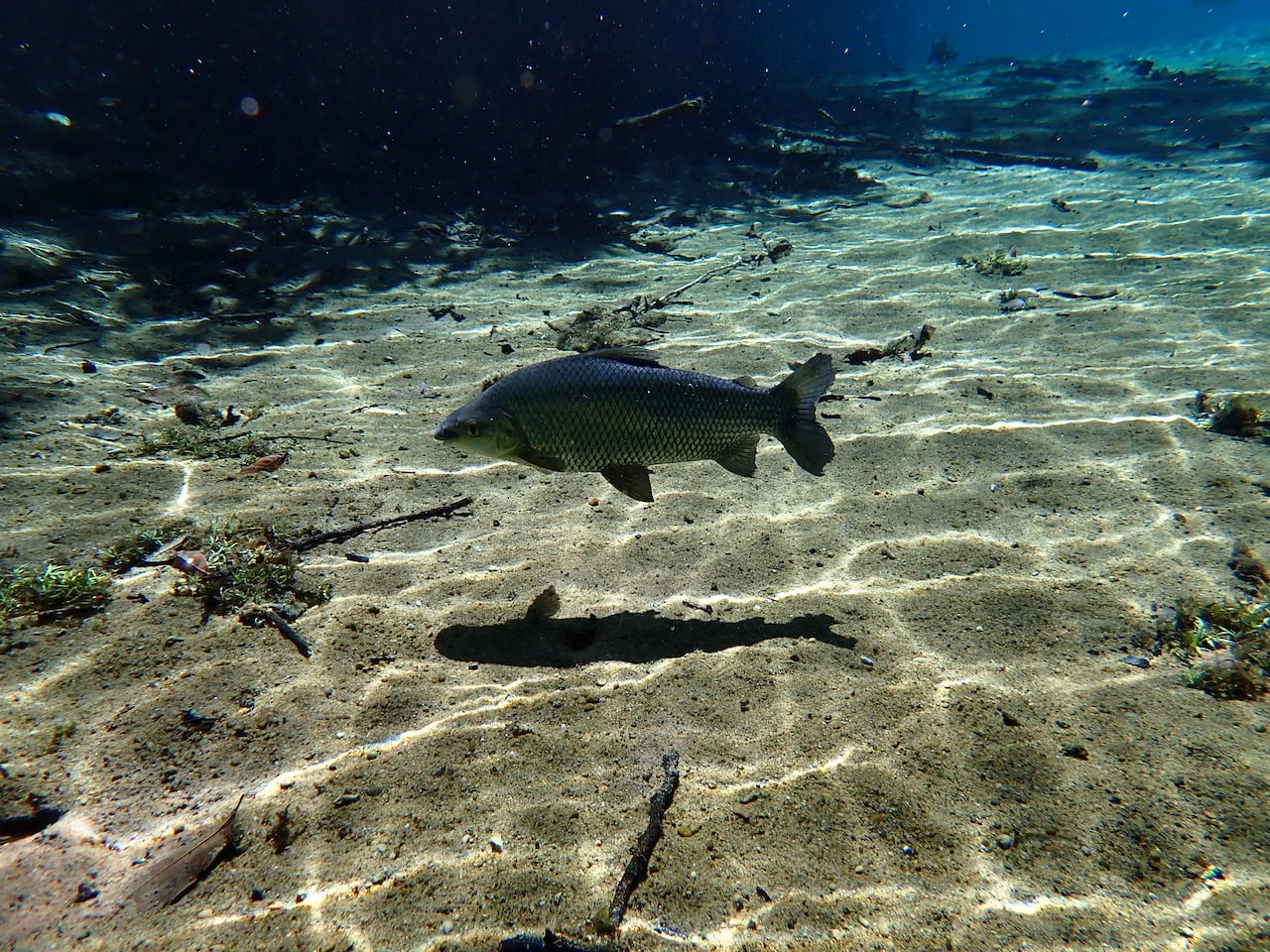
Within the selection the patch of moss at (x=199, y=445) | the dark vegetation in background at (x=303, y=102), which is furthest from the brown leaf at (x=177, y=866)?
the dark vegetation in background at (x=303, y=102)

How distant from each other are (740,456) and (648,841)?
6.18 ft

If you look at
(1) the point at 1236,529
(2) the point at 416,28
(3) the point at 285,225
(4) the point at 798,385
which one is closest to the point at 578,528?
(4) the point at 798,385

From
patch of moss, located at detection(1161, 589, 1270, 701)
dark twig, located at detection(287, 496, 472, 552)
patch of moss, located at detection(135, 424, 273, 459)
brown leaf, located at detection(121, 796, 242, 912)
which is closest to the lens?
brown leaf, located at detection(121, 796, 242, 912)

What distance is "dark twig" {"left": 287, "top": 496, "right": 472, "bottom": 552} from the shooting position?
12.4 feet

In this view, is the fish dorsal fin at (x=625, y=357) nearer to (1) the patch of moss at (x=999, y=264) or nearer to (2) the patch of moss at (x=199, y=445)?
(2) the patch of moss at (x=199, y=445)

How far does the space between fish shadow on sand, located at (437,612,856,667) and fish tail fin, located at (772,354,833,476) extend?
0.92 metres

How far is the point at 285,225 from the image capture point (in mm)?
11555

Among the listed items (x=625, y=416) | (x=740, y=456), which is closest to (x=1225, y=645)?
(x=740, y=456)

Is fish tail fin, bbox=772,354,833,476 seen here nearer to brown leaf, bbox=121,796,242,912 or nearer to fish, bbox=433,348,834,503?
fish, bbox=433,348,834,503

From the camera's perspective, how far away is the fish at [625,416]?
3.00 m

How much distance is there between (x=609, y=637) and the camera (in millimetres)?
3309

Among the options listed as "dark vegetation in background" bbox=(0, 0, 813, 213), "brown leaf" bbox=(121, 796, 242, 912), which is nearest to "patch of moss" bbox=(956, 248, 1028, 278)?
"dark vegetation in background" bbox=(0, 0, 813, 213)

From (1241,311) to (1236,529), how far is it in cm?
523

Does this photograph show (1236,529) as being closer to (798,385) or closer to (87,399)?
(798,385)
